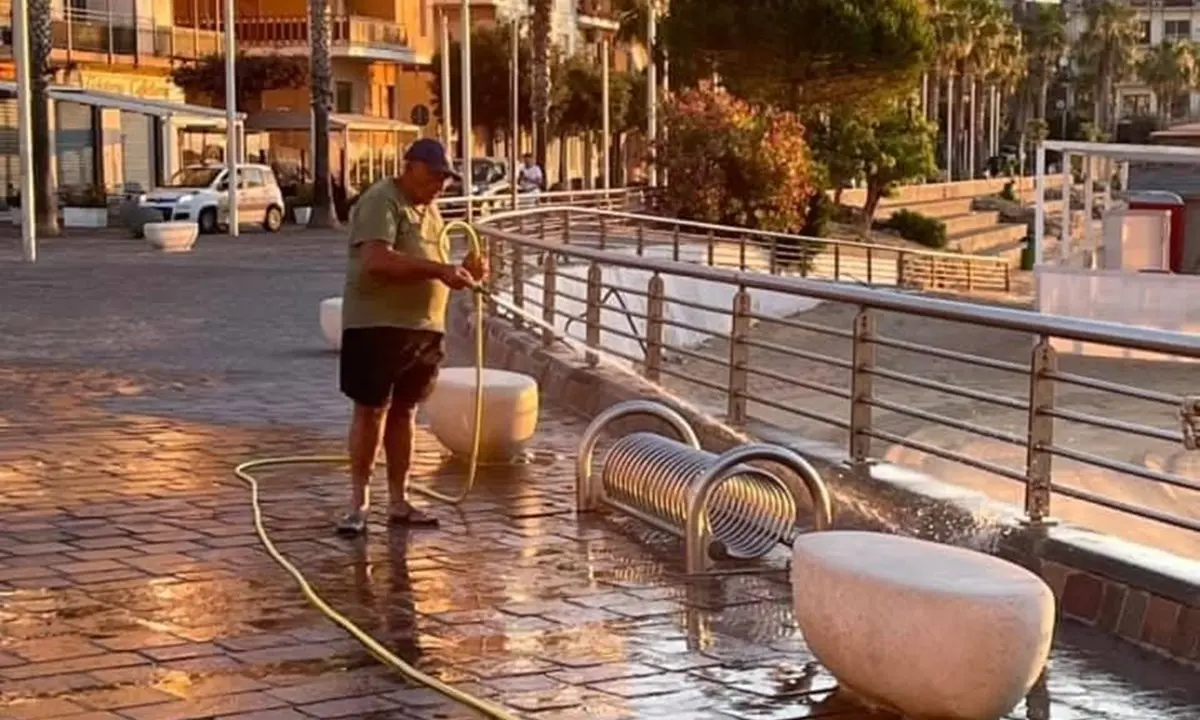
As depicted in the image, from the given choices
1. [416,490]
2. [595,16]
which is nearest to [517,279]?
[416,490]

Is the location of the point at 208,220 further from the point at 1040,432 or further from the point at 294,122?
the point at 1040,432

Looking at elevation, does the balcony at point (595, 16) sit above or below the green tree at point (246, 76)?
above

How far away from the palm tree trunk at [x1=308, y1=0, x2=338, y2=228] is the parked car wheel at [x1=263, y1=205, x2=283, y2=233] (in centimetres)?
74

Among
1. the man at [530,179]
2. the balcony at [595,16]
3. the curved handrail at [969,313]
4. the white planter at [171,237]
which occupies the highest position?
the balcony at [595,16]

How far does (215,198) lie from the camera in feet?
147

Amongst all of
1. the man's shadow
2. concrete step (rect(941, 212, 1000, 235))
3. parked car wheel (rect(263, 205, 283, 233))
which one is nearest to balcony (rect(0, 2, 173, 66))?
parked car wheel (rect(263, 205, 283, 233))

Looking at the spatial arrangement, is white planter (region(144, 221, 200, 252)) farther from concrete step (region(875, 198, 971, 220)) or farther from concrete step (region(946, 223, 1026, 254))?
concrete step (region(875, 198, 971, 220))

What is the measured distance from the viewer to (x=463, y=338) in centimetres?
1853

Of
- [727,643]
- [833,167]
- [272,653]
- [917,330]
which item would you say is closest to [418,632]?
[272,653]

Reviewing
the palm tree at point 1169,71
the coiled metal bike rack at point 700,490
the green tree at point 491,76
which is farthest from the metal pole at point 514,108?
the palm tree at point 1169,71

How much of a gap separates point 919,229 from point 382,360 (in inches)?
2129

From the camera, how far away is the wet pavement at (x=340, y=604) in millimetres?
6406

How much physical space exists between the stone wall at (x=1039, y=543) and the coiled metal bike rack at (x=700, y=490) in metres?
0.38

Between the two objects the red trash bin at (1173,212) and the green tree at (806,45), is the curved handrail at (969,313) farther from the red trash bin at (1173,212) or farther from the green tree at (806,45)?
the green tree at (806,45)
